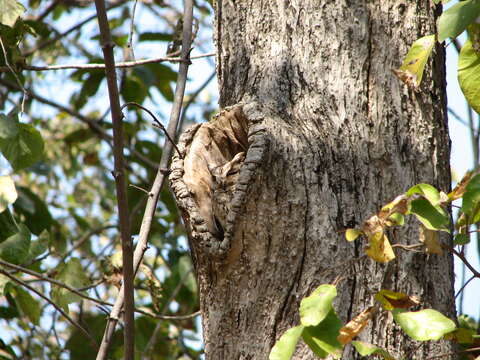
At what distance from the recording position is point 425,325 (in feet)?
3.45

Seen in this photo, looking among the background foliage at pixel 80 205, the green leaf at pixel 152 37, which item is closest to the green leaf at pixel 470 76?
the background foliage at pixel 80 205

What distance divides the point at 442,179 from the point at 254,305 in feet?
1.69

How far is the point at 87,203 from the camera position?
5809mm

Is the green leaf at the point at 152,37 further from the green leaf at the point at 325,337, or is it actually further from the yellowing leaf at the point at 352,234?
the green leaf at the point at 325,337

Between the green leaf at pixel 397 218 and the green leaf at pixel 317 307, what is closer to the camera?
the green leaf at pixel 317 307

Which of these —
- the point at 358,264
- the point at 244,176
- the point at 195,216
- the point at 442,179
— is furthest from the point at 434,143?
the point at 195,216

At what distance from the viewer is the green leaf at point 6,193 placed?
6.10 ft

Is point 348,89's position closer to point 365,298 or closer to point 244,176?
point 244,176

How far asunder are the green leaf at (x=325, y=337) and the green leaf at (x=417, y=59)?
1.96ft

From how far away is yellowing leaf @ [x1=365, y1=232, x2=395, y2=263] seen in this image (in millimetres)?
1135

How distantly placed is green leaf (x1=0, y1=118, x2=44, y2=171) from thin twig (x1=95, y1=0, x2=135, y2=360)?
0.81 m

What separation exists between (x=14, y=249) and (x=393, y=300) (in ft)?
4.40

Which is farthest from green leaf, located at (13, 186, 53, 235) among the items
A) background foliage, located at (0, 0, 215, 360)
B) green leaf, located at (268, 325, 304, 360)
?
green leaf, located at (268, 325, 304, 360)

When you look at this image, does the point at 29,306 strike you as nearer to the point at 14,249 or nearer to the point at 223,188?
the point at 14,249
